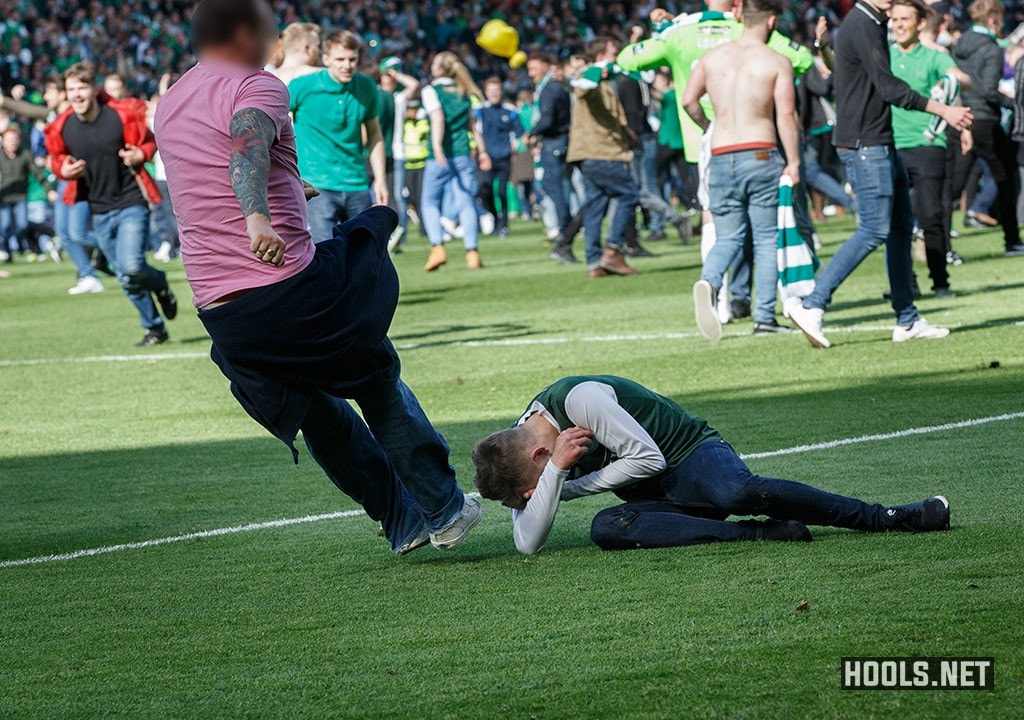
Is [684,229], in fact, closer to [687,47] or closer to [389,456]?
[687,47]

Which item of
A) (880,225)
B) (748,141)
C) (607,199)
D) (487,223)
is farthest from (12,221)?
(880,225)

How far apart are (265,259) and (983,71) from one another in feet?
45.2

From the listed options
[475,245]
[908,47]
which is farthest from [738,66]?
[475,245]

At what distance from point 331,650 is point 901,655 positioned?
148cm

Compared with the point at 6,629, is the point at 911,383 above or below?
below

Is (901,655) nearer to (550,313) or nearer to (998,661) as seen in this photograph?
(998,661)

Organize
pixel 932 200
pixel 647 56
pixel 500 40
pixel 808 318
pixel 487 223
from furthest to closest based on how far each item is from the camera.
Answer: pixel 500 40, pixel 487 223, pixel 647 56, pixel 932 200, pixel 808 318

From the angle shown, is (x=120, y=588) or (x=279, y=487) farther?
(x=279, y=487)

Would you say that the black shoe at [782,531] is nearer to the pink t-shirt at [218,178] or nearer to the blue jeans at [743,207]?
the pink t-shirt at [218,178]

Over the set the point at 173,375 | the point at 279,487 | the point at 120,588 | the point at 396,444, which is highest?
the point at 396,444

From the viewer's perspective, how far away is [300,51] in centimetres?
1320

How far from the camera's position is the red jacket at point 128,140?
14.1m

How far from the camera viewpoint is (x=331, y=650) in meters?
4.53

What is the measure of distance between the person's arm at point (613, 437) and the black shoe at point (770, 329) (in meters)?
6.77
